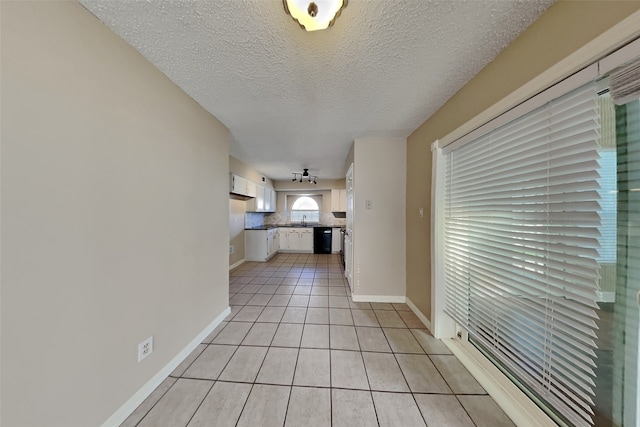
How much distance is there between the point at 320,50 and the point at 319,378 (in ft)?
7.37

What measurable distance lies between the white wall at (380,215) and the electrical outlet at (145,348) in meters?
2.30

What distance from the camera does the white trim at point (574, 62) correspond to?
0.80m

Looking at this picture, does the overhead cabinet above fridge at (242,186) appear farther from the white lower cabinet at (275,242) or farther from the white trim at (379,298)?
the white trim at (379,298)

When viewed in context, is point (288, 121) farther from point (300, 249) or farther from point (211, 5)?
point (300, 249)

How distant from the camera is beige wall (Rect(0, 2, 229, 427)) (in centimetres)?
86

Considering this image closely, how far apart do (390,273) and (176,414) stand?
2.53m

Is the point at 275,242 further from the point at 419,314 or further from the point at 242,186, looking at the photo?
the point at 419,314

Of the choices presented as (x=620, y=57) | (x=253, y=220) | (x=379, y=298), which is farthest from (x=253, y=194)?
(x=620, y=57)

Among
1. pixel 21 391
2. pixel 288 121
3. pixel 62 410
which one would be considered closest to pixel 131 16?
pixel 288 121

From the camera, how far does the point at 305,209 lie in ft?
24.1

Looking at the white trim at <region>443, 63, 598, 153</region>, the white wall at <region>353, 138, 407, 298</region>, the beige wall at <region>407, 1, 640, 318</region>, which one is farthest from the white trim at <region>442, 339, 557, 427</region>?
the white trim at <region>443, 63, 598, 153</region>

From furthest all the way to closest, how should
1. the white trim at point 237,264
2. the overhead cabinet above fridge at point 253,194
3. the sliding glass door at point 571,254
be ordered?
the white trim at point 237,264, the overhead cabinet above fridge at point 253,194, the sliding glass door at point 571,254

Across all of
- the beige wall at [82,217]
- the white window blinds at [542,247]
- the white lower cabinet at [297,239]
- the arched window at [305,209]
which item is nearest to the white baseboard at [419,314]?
the white window blinds at [542,247]

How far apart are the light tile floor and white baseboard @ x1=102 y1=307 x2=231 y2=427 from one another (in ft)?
0.12
